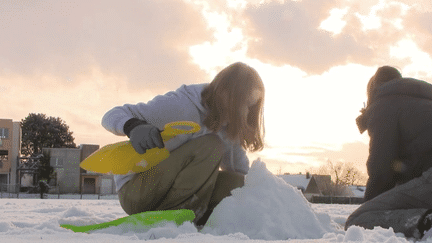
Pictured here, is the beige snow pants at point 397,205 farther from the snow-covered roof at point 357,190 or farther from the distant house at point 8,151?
the snow-covered roof at point 357,190

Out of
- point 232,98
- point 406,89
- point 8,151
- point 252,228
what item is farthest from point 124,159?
point 8,151

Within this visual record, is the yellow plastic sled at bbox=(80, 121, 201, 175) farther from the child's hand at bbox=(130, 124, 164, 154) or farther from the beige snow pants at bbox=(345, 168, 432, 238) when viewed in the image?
the beige snow pants at bbox=(345, 168, 432, 238)

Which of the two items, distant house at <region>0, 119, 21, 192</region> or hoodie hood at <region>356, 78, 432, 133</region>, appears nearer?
hoodie hood at <region>356, 78, 432, 133</region>

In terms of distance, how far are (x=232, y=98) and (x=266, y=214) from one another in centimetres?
75

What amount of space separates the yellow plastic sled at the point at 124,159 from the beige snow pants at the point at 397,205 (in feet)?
4.16

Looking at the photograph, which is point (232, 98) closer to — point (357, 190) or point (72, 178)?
point (72, 178)

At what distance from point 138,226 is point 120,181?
1.74 feet

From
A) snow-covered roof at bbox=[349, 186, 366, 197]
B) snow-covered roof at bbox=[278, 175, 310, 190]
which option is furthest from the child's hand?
snow-covered roof at bbox=[349, 186, 366, 197]

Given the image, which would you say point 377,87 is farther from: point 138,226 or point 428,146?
point 138,226

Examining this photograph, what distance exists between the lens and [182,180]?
246 cm

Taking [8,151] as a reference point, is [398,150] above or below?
above

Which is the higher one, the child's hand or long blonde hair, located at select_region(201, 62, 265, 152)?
long blonde hair, located at select_region(201, 62, 265, 152)

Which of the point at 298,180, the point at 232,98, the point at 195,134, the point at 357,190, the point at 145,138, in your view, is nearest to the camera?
the point at 145,138

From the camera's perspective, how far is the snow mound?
216 cm
